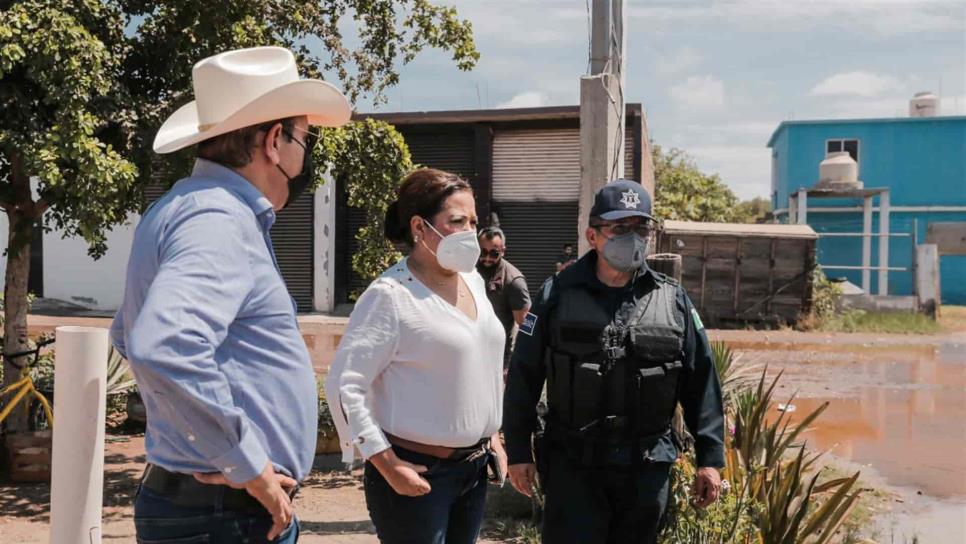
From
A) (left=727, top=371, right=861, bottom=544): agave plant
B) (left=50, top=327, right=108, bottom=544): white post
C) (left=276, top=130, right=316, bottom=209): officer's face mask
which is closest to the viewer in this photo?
(left=276, top=130, right=316, bottom=209): officer's face mask

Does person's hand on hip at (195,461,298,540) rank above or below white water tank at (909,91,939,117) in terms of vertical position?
below

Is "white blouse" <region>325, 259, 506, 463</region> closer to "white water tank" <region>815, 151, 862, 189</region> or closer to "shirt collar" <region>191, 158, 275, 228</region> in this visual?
"shirt collar" <region>191, 158, 275, 228</region>

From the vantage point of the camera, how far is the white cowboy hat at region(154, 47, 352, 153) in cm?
210

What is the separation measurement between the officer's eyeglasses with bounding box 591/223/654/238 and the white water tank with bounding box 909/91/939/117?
34.3 meters

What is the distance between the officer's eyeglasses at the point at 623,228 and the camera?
3506 millimetres

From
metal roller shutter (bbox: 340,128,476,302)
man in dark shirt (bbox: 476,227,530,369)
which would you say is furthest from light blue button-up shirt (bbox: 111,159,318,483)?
metal roller shutter (bbox: 340,128,476,302)

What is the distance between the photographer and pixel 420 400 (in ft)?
9.67

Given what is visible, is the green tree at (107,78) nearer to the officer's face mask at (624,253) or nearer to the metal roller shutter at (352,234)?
the officer's face mask at (624,253)

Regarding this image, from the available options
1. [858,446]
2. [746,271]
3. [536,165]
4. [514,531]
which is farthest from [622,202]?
[536,165]

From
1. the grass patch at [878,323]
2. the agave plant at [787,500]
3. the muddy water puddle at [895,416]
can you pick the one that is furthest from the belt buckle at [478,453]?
the grass patch at [878,323]

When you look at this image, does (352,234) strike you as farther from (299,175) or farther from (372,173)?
(299,175)

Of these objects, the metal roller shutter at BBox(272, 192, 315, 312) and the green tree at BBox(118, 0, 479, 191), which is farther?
the metal roller shutter at BBox(272, 192, 315, 312)

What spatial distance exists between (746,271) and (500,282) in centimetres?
1286

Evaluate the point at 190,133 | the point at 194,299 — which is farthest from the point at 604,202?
the point at 194,299
